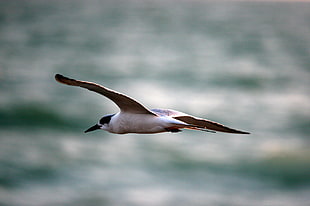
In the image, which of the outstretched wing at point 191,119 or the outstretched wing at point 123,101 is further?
the outstretched wing at point 191,119

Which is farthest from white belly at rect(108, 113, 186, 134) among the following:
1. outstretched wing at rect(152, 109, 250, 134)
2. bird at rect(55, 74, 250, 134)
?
outstretched wing at rect(152, 109, 250, 134)

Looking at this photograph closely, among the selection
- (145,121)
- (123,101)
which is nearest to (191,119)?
(145,121)

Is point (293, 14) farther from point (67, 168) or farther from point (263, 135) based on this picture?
point (67, 168)

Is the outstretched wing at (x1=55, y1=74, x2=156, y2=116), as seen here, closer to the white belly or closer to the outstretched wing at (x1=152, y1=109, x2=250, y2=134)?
the white belly

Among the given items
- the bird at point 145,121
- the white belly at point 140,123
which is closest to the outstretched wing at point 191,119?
the bird at point 145,121

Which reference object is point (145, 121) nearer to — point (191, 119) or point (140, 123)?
point (140, 123)

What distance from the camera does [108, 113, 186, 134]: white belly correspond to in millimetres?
9266

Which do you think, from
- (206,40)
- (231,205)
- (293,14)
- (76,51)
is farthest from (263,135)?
(293,14)

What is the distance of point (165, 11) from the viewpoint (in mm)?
94875

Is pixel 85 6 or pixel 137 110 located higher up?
pixel 85 6

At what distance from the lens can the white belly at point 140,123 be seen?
927 cm

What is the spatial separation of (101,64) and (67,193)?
1012 inches

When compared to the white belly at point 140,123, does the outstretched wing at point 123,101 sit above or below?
above

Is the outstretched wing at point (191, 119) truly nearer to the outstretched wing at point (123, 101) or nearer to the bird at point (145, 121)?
the bird at point (145, 121)
